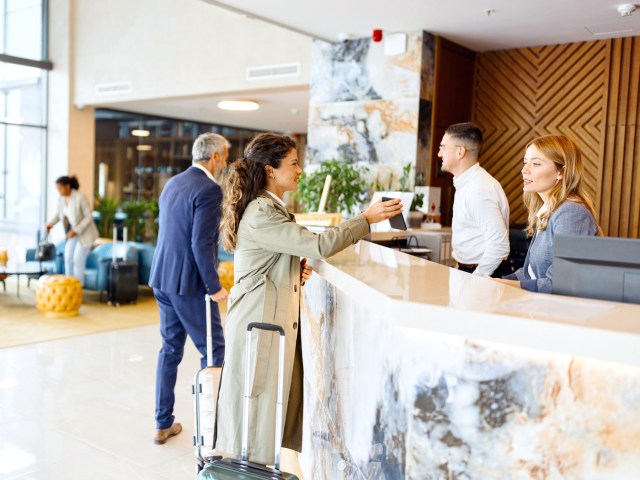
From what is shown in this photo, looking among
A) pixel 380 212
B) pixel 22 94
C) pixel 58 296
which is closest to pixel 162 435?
pixel 380 212

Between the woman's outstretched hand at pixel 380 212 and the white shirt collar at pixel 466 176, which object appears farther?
the white shirt collar at pixel 466 176

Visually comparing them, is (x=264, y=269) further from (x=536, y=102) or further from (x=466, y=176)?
(x=536, y=102)

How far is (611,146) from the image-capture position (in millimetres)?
6641

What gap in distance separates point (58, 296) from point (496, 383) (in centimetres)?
687

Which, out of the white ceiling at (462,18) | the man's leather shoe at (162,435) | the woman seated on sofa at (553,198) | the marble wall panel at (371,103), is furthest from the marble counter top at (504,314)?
the marble wall panel at (371,103)

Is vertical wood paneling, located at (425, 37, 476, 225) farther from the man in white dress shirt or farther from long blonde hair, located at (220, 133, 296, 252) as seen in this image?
long blonde hair, located at (220, 133, 296, 252)

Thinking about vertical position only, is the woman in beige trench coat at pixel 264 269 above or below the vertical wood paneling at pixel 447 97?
below

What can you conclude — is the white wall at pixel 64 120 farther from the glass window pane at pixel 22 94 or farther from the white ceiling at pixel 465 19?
the white ceiling at pixel 465 19

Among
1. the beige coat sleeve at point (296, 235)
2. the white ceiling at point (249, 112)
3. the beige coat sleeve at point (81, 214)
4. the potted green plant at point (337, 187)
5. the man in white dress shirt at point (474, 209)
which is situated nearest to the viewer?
the beige coat sleeve at point (296, 235)

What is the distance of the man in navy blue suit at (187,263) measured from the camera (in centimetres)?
371

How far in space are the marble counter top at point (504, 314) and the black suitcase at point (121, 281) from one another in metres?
6.77

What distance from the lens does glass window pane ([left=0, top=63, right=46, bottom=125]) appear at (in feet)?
38.9

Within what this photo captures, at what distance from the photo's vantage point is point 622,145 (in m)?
6.59

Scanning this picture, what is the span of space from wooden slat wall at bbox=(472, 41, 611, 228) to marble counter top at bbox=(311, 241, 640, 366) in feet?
17.5
